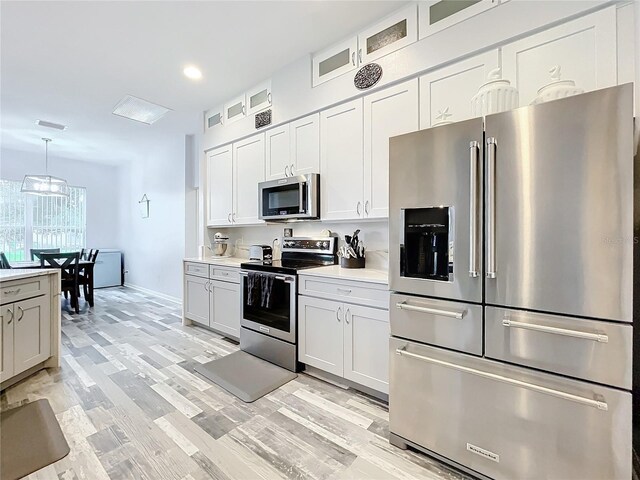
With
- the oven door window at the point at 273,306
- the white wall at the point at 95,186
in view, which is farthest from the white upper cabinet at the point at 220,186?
the white wall at the point at 95,186

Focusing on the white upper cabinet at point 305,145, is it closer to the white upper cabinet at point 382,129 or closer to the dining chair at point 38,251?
the white upper cabinet at point 382,129

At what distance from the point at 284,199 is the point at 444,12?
1983 mm

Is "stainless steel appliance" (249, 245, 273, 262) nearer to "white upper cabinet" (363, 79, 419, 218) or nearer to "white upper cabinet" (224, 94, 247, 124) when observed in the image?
"white upper cabinet" (363, 79, 419, 218)

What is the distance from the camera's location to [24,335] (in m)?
2.41

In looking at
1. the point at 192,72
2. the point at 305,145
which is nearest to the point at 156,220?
the point at 192,72

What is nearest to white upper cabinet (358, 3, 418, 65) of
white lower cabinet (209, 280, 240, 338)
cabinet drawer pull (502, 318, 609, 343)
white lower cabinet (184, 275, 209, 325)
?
cabinet drawer pull (502, 318, 609, 343)

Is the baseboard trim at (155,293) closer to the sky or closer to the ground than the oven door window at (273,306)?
closer to the ground

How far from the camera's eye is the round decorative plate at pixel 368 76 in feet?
7.81

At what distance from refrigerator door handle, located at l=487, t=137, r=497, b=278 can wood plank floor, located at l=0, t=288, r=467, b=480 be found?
3.67 ft

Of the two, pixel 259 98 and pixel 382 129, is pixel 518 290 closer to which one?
pixel 382 129

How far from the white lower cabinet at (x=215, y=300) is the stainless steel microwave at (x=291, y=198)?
2.59 feet

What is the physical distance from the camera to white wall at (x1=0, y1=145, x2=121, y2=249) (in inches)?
239

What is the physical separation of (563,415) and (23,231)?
858 cm

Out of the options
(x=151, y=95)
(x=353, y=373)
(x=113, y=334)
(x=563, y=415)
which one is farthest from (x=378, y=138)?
(x=113, y=334)
